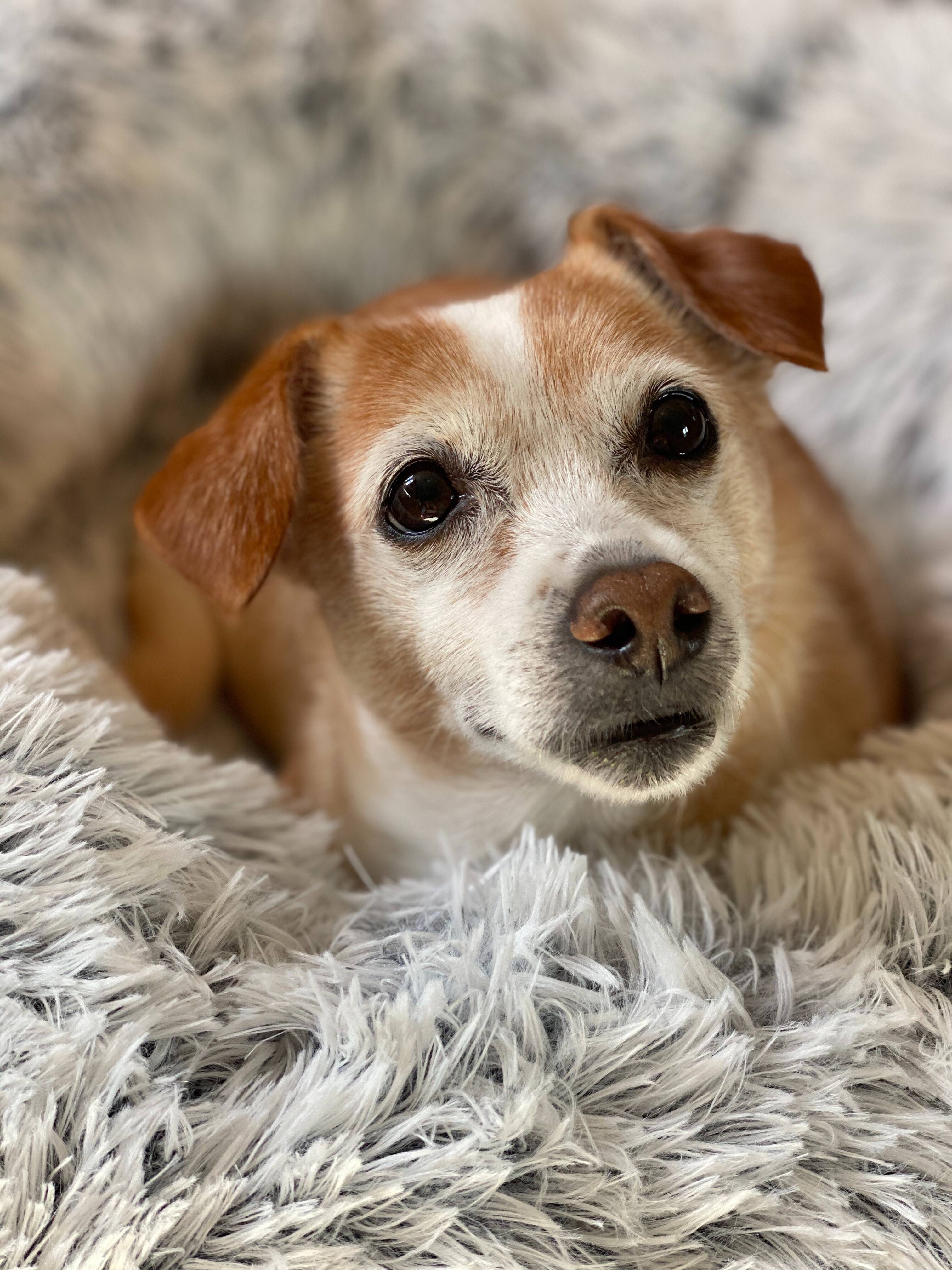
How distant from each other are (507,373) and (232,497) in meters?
0.29

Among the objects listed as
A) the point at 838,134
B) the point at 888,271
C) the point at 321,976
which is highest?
the point at 838,134

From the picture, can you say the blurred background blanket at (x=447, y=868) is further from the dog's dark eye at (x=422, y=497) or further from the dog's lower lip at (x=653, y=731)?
the dog's dark eye at (x=422, y=497)

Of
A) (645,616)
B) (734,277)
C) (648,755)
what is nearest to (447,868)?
(648,755)

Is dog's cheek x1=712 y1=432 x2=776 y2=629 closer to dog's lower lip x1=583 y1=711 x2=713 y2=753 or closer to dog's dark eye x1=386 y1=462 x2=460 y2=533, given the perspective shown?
dog's lower lip x1=583 y1=711 x2=713 y2=753

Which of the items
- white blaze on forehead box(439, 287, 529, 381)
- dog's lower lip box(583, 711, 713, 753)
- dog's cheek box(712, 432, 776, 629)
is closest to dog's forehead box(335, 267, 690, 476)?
white blaze on forehead box(439, 287, 529, 381)

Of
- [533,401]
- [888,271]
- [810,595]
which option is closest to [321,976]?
[533,401]

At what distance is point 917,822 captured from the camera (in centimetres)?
101

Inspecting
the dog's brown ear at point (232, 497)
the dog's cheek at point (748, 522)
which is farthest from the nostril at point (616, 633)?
the dog's brown ear at point (232, 497)

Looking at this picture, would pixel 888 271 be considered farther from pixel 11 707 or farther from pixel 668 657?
pixel 11 707

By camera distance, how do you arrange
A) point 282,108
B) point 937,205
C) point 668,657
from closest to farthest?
point 668,657
point 937,205
point 282,108

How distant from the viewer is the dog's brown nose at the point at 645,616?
0.83 meters

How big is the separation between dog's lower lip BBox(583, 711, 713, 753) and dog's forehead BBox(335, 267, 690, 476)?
0.27 m

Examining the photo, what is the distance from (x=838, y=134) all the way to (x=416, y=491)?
0.96 m

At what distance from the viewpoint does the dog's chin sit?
90cm
